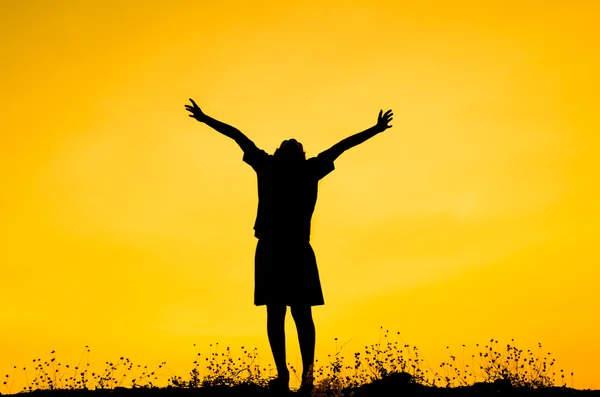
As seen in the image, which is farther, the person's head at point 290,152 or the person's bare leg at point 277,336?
the person's head at point 290,152

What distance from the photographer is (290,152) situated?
325 inches

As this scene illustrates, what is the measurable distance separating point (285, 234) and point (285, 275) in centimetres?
46

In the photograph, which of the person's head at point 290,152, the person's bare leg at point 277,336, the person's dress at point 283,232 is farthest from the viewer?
the person's head at point 290,152

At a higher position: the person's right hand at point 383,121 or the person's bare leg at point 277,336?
the person's right hand at point 383,121

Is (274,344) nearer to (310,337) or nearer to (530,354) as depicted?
(310,337)

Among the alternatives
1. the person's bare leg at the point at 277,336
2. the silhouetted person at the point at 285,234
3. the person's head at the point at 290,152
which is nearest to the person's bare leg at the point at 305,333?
the silhouetted person at the point at 285,234

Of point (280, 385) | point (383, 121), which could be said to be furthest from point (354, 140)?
point (280, 385)

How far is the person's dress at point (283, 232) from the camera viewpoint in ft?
26.6

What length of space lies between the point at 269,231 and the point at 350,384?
2.27m

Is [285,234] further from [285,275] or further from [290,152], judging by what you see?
[290,152]

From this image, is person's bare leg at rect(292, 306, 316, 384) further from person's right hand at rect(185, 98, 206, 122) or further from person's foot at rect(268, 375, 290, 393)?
person's right hand at rect(185, 98, 206, 122)

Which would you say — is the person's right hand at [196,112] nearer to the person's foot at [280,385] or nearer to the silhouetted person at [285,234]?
the silhouetted person at [285,234]

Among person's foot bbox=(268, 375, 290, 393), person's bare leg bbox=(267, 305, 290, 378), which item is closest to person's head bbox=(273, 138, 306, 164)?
person's bare leg bbox=(267, 305, 290, 378)

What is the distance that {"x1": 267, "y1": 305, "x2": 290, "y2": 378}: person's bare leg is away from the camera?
314 inches
